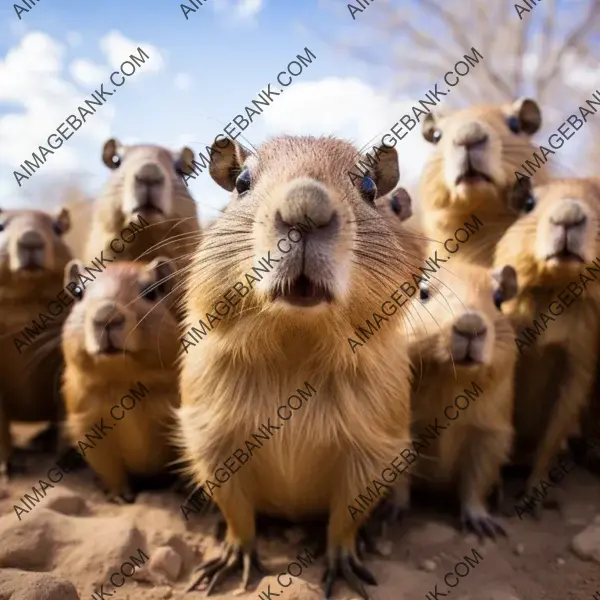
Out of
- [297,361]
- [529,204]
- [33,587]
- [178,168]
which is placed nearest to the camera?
[33,587]

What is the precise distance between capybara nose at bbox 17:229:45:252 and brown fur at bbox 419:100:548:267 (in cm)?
297

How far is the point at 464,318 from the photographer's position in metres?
3.66

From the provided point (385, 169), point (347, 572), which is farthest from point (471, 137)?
point (347, 572)

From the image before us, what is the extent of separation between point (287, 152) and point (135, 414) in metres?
2.03

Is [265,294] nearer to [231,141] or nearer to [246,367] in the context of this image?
[246,367]

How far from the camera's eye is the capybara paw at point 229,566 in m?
3.38

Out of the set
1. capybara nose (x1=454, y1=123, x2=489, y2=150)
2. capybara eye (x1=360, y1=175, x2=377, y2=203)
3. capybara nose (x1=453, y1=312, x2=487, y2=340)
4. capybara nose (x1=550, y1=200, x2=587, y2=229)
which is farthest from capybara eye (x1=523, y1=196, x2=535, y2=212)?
capybara eye (x1=360, y1=175, x2=377, y2=203)

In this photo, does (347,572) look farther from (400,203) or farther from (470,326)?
(400,203)

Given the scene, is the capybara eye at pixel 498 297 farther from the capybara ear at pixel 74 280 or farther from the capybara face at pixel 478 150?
the capybara ear at pixel 74 280

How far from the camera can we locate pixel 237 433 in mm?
3232

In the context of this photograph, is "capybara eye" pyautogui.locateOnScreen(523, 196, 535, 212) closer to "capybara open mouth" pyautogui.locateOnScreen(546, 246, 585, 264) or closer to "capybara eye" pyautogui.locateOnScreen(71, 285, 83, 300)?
"capybara open mouth" pyautogui.locateOnScreen(546, 246, 585, 264)

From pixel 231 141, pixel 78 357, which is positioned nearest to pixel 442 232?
pixel 231 141

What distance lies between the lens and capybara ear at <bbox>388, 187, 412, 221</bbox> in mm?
3910

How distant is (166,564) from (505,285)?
8.12 feet
